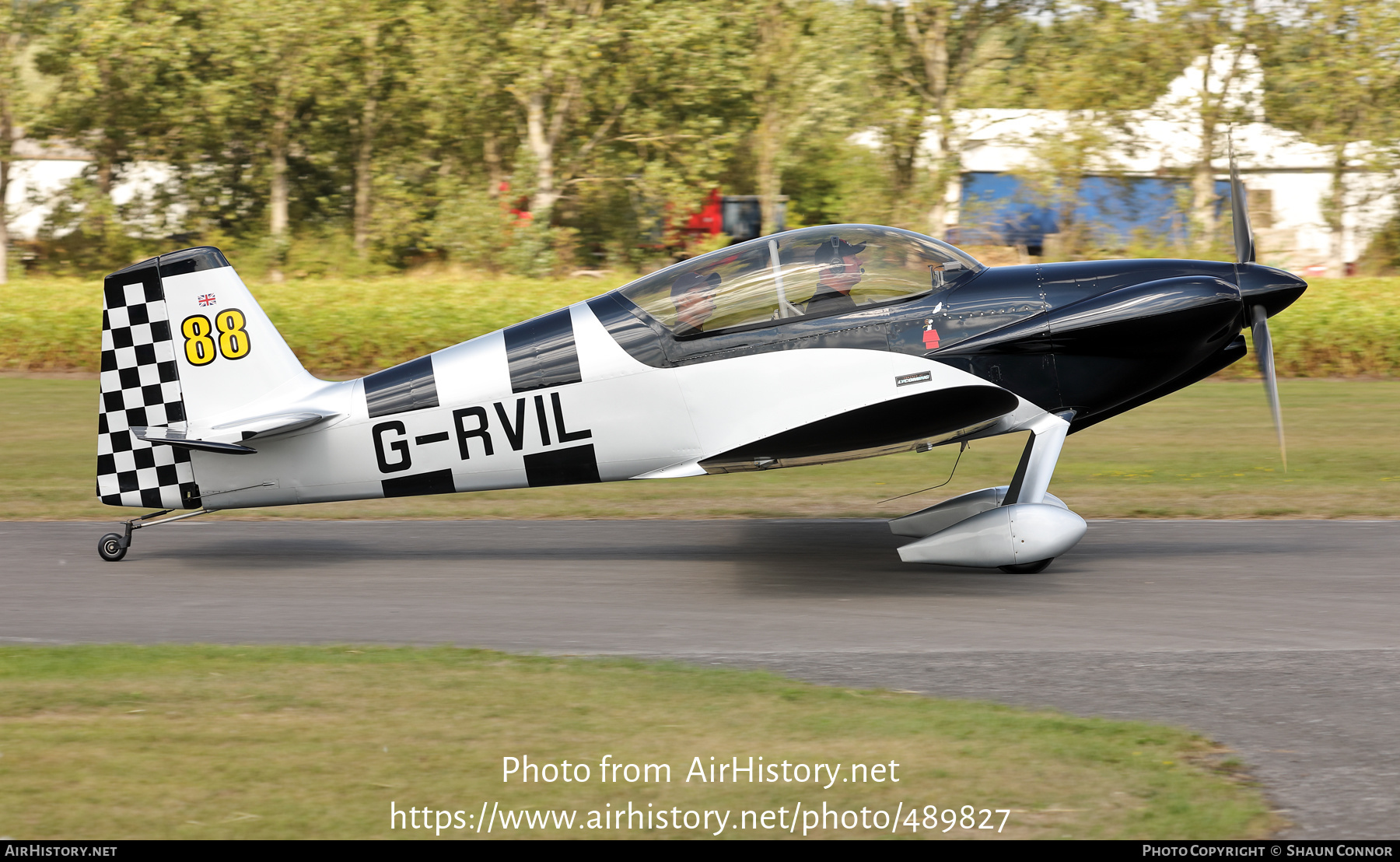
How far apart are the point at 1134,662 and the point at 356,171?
28773mm

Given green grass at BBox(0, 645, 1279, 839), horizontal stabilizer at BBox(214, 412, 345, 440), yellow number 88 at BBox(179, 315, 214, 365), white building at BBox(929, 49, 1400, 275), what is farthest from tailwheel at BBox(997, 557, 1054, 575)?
white building at BBox(929, 49, 1400, 275)

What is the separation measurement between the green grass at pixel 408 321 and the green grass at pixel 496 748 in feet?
55.2

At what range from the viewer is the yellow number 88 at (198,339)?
29.4 ft

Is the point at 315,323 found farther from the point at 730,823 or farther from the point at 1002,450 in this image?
the point at 730,823

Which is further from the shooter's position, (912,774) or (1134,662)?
(1134,662)

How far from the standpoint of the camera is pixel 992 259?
87.7 ft

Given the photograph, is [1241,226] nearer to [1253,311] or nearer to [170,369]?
[1253,311]

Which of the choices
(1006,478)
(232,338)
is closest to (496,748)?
(232,338)

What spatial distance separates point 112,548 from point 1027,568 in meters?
6.79

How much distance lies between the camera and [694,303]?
852 centimetres

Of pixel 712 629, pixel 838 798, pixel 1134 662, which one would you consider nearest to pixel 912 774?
pixel 838 798

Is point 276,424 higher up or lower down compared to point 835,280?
lower down

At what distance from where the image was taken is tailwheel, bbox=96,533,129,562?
31.2 feet

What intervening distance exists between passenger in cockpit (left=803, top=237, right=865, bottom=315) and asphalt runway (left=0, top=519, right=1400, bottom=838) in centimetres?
189
